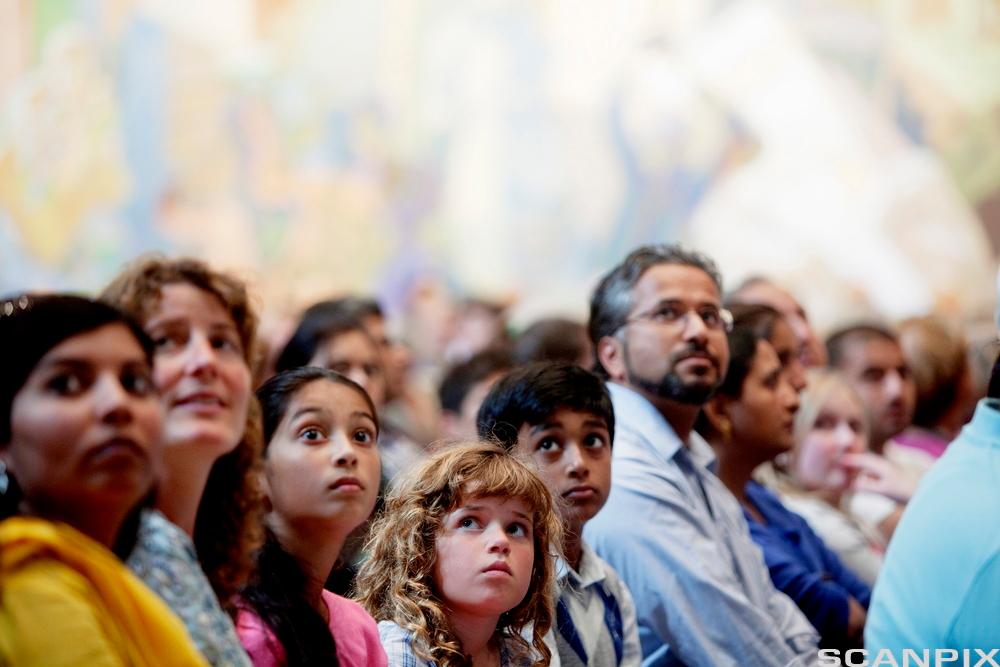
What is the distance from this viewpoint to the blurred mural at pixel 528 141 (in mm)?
11531

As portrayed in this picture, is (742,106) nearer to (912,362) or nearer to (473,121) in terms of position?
(473,121)

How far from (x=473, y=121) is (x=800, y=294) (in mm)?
3004

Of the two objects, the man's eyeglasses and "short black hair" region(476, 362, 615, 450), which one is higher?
the man's eyeglasses

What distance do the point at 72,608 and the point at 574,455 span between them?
1943mm

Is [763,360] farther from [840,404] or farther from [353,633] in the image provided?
[353,633]

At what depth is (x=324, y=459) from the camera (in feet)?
10.4

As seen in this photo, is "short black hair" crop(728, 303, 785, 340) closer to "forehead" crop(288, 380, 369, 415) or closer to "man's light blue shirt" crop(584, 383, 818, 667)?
"man's light blue shirt" crop(584, 383, 818, 667)

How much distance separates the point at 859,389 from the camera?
6395 mm

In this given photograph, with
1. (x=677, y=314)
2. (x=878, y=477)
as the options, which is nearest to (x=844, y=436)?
(x=878, y=477)

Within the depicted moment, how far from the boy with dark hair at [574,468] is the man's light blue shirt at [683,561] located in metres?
0.25

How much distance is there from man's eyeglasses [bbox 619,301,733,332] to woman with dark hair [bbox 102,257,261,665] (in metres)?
1.85

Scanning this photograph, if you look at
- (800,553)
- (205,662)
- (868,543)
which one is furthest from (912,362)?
(205,662)

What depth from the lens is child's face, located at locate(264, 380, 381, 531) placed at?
3139mm

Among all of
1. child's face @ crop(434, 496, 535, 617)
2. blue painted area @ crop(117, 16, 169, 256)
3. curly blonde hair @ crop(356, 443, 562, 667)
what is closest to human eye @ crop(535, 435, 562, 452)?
curly blonde hair @ crop(356, 443, 562, 667)
